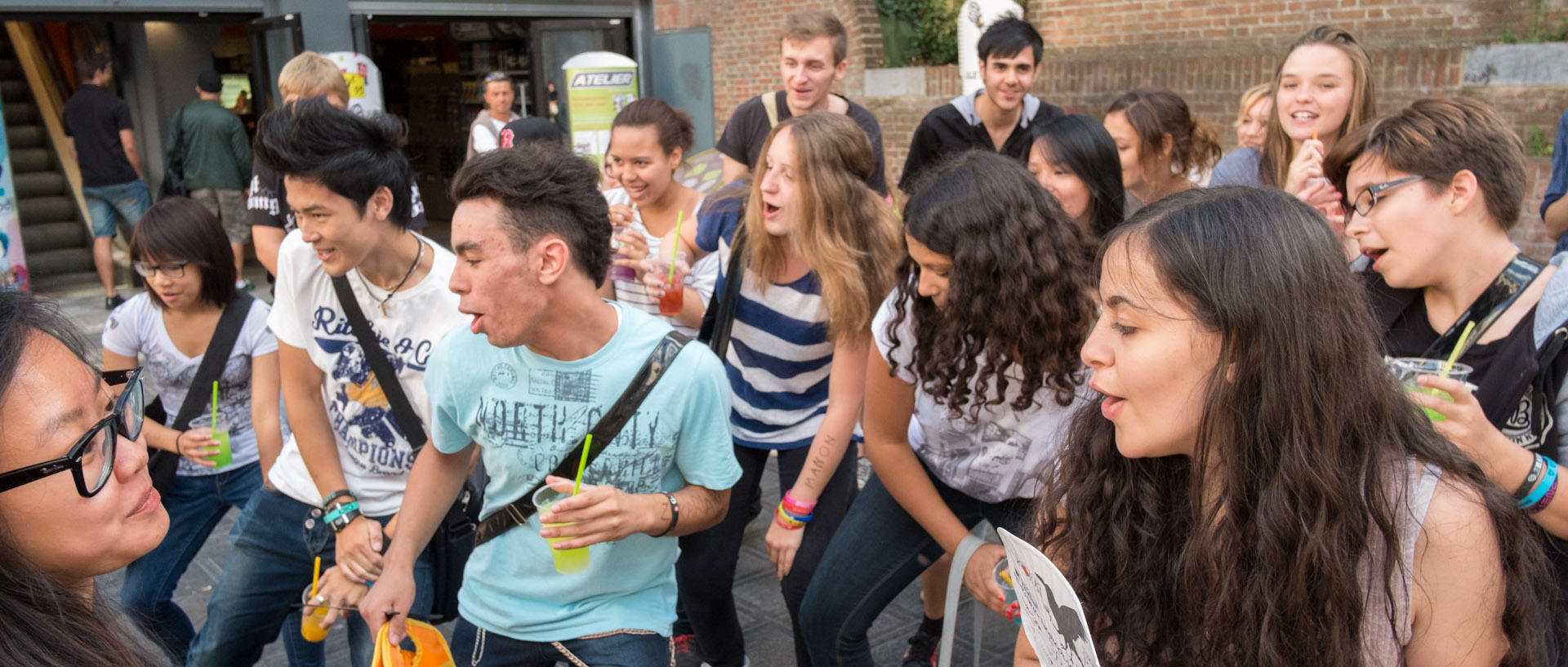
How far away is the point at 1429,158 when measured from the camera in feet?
7.25

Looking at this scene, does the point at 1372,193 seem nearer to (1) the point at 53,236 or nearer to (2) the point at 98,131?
(2) the point at 98,131

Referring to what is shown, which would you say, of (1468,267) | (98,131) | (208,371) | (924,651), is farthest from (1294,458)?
(98,131)

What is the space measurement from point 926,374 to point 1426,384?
42.2 inches

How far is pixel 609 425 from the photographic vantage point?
2309mm

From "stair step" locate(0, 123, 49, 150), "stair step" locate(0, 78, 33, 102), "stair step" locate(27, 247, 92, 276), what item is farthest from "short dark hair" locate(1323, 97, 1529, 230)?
"stair step" locate(0, 78, 33, 102)

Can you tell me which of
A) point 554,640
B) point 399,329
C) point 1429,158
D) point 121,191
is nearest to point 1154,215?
point 1429,158

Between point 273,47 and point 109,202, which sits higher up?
point 273,47

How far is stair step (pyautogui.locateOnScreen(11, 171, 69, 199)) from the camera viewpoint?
39.2 feet

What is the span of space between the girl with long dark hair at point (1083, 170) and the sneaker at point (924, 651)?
139cm

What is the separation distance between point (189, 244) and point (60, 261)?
1034cm

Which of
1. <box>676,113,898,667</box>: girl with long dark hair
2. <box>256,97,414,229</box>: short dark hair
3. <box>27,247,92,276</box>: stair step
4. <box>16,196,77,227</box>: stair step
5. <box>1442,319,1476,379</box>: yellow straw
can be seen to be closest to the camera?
<box>1442,319,1476,379</box>: yellow straw

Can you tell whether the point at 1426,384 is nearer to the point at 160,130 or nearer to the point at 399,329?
the point at 399,329

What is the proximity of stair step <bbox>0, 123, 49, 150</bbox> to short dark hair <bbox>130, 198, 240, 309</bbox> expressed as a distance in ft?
37.4

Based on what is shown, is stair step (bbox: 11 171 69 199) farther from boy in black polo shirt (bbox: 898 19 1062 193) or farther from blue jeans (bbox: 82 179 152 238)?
boy in black polo shirt (bbox: 898 19 1062 193)
